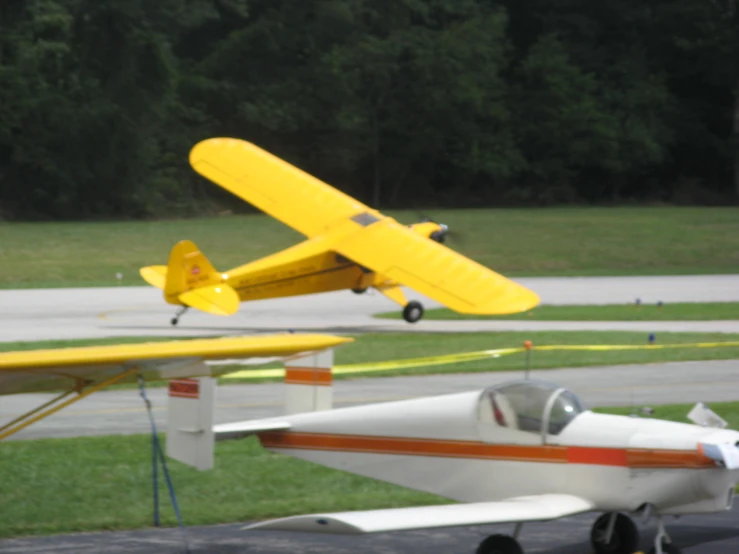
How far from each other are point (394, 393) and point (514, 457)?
26.4ft

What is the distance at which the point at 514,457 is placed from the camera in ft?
31.7

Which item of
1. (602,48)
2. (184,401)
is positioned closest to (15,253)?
(184,401)

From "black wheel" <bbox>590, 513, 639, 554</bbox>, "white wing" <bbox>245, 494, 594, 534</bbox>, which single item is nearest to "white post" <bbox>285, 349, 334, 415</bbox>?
"white wing" <bbox>245, 494, 594, 534</bbox>

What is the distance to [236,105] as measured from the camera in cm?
6881

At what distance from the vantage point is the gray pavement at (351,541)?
10.1 m

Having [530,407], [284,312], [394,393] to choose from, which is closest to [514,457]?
[530,407]

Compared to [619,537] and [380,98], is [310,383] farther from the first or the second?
[380,98]

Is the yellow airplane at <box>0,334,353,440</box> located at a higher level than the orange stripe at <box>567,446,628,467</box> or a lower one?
higher

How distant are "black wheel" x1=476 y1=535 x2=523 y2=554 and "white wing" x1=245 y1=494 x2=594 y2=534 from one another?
0.24 metres

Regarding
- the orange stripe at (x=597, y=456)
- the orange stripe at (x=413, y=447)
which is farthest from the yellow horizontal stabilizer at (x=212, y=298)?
the orange stripe at (x=597, y=456)

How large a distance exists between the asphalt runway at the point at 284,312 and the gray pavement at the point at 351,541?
534 inches

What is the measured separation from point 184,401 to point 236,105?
60.4 meters

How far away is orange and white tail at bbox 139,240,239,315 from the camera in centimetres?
2375

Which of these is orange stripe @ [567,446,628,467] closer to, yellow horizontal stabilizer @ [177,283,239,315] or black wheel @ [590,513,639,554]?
black wheel @ [590,513,639,554]
